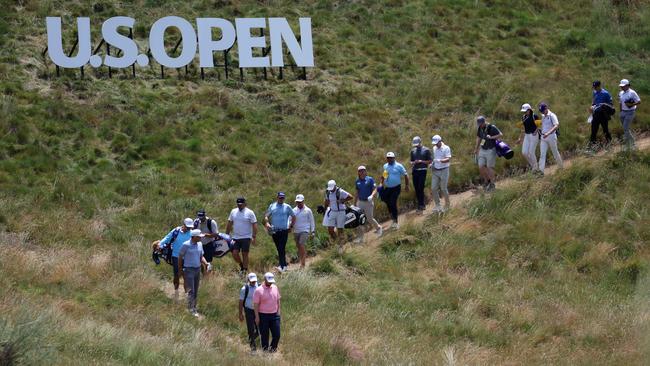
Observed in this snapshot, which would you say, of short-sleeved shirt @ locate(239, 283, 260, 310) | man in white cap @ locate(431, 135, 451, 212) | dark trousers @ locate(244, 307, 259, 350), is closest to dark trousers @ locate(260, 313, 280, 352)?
dark trousers @ locate(244, 307, 259, 350)

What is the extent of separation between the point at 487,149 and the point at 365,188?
3.14 metres

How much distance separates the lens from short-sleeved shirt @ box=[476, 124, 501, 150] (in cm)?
2178

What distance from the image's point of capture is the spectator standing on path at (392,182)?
2080 centimetres

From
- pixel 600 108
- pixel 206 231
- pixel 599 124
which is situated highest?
pixel 600 108

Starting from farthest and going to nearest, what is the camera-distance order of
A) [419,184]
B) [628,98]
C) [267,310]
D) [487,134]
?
[628,98]
[487,134]
[419,184]
[267,310]

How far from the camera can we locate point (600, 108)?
23641mm

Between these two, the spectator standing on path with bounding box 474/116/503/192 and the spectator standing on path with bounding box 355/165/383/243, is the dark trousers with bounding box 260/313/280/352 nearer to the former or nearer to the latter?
the spectator standing on path with bounding box 355/165/383/243

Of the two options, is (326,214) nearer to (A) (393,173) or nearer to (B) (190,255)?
(A) (393,173)

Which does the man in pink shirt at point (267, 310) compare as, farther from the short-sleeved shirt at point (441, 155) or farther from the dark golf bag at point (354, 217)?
the short-sleeved shirt at point (441, 155)

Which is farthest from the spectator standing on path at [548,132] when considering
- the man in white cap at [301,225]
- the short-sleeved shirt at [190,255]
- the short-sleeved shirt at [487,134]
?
the short-sleeved shirt at [190,255]

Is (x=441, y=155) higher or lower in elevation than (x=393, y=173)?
higher

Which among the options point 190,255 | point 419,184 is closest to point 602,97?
point 419,184

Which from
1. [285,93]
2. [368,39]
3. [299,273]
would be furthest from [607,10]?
[299,273]

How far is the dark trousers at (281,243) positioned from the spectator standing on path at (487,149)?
16.7 feet
